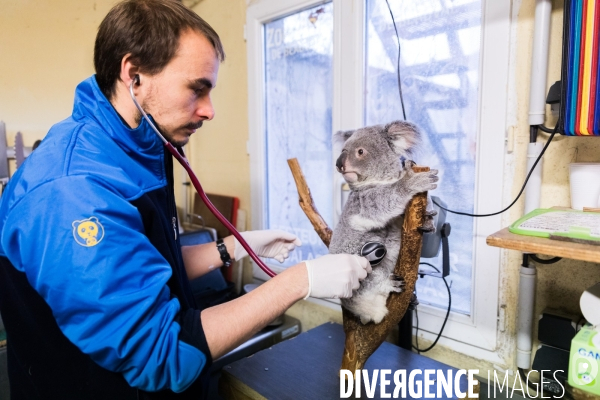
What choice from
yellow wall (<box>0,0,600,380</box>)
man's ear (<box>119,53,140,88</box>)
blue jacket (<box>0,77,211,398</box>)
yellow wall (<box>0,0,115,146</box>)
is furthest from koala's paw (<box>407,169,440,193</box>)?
yellow wall (<box>0,0,115,146</box>)

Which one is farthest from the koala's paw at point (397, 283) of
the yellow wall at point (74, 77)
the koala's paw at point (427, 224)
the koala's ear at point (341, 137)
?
the yellow wall at point (74, 77)

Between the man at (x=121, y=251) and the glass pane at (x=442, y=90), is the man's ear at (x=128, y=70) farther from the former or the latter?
the glass pane at (x=442, y=90)

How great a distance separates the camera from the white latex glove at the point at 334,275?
0.80 metres

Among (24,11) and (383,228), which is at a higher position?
(24,11)

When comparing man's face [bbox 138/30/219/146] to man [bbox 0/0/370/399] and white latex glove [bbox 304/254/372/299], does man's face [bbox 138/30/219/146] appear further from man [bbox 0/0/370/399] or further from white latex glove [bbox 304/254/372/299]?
white latex glove [bbox 304/254/372/299]

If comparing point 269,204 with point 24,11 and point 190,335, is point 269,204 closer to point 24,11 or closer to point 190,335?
point 190,335

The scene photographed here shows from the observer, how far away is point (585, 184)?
0.89m

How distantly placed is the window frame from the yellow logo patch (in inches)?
40.8

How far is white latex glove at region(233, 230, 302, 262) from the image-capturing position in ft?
3.85

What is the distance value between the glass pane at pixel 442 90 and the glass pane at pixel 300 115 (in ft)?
0.91

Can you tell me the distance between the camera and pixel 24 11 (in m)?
1.93

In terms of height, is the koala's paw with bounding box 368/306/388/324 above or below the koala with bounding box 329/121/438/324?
below

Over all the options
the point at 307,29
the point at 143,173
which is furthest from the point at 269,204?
the point at 143,173

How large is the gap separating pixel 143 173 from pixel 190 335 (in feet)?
1.10
